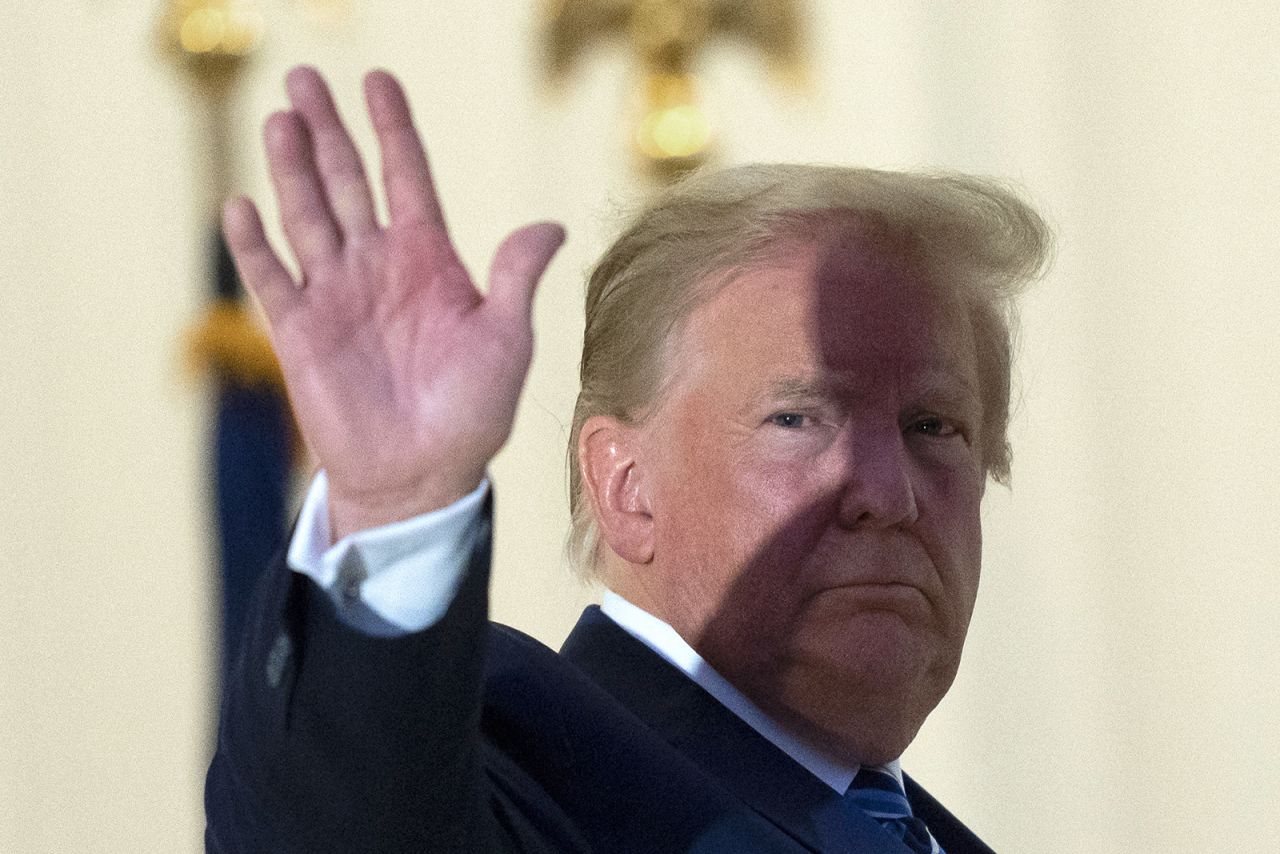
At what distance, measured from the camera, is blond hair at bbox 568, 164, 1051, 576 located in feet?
6.56

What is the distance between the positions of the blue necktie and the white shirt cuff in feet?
2.33

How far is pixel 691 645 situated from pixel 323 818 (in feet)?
2.41

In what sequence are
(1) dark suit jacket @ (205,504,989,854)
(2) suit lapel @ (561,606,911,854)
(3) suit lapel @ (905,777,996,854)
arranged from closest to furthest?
(1) dark suit jacket @ (205,504,989,854) < (2) suit lapel @ (561,606,911,854) < (3) suit lapel @ (905,777,996,854)

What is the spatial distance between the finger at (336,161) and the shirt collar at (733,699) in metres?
0.71

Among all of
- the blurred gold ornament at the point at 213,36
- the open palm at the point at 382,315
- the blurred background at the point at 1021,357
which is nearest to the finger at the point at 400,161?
the open palm at the point at 382,315

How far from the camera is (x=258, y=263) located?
1227 mm

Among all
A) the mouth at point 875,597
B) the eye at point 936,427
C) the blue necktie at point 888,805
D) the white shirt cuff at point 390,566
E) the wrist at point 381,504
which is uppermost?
the wrist at point 381,504

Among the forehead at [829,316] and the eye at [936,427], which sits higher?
the forehead at [829,316]

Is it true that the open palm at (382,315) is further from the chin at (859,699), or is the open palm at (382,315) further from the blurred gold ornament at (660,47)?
the blurred gold ornament at (660,47)

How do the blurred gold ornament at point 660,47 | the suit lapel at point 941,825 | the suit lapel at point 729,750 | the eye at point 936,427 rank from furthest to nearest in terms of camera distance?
1. the blurred gold ornament at point 660,47
2. the suit lapel at point 941,825
3. the eye at point 936,427
4. the suit lapel at point 729,750

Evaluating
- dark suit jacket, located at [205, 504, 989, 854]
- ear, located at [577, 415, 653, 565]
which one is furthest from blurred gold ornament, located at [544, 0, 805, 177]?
dark suit jacket, located at [205, 504, 989, 854]

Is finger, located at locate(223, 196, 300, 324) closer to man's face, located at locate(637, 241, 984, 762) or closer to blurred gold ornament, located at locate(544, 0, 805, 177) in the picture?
man's face, located at locate(637, 241, 984, 762)

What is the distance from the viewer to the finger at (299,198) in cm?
125

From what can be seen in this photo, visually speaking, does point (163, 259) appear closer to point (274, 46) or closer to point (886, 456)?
point (274, 46)
